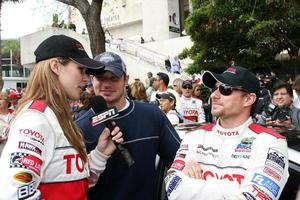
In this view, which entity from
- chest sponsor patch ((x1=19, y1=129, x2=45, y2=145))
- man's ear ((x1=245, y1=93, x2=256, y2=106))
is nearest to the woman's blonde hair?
chest sponsor patch ((x1=19, y1=129, x2=45, y2=145))

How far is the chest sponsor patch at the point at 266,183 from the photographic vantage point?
2297mm

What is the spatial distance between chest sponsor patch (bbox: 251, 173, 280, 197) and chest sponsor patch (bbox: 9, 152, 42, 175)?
1.03 m

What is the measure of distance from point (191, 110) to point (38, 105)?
6.21 metres

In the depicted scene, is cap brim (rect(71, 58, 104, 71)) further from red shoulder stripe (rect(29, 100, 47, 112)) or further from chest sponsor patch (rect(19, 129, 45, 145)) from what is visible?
chest sponsor patch (rect(19, 129, 45, 145))

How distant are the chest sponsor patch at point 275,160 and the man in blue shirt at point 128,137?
3.00 ft

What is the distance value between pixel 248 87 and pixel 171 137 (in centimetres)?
72

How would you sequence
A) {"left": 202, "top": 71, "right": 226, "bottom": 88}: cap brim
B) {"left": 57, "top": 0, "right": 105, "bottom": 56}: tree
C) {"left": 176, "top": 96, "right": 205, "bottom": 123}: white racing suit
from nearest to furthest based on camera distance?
{"left": 202, "top": 71, "right": 226, "bottom": 88}: cap brim < {"left": 176, "top": 96, "right": 205, "bottom": 123}: white racing suit < {"left": 57, "top": 0, "right": 105, "bottom": 56}: tree

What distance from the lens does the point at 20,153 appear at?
202 centimetres

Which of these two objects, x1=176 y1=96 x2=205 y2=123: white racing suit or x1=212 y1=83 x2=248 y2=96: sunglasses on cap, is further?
x1=176 y1=96 x2=205 y2=123: white racing suit

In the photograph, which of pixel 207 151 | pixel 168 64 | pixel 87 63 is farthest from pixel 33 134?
pixel 168 64

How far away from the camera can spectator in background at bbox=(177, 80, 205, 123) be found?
27.0 feet

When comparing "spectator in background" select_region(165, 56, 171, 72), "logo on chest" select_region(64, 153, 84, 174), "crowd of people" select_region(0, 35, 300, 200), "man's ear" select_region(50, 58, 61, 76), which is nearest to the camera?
"crowd of people" select_region(0, 35, 300, 200)

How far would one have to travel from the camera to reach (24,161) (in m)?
2.02

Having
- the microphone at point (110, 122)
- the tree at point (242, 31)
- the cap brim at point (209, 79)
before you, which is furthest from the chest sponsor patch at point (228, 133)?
the tree at point (242, 31)
